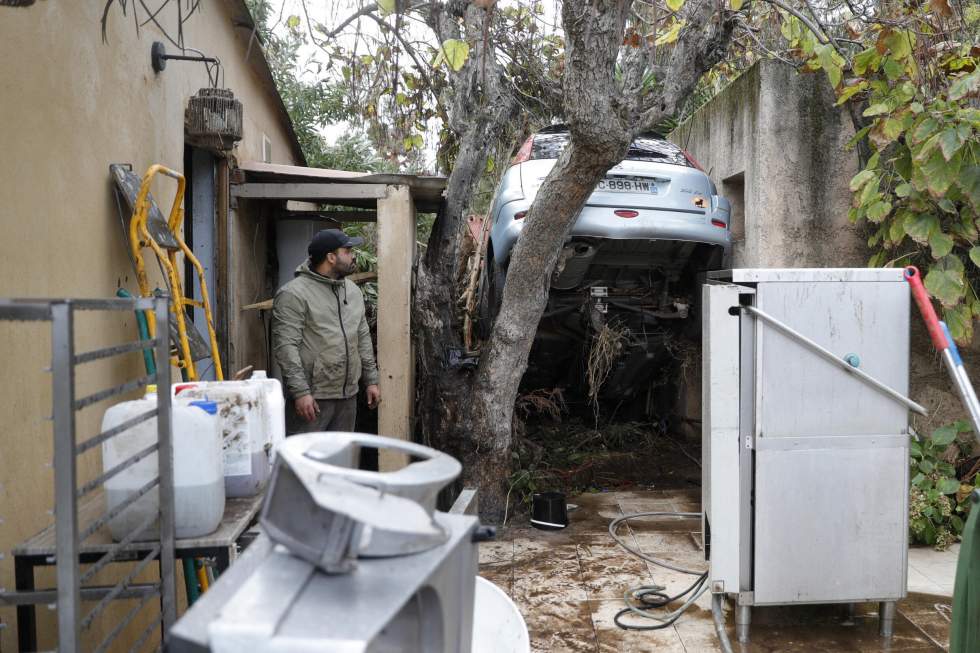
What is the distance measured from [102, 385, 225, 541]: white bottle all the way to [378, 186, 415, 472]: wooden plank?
344cm

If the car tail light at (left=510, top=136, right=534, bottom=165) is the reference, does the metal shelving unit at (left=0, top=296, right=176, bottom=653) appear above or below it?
below

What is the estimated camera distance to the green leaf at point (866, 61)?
5426 mm

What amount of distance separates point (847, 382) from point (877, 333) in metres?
0.29

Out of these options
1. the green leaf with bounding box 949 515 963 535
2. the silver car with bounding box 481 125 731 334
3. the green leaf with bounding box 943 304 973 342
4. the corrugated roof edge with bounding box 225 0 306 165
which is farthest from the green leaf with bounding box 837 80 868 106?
the corrugated roof edge with bounding box 225 0 306 165

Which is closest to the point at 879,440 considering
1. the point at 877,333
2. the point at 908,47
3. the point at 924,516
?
the point at 877,333

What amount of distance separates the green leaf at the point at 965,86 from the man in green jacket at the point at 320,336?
4144 mm

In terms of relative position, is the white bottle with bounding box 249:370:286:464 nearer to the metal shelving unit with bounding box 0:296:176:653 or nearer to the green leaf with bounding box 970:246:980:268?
the metal shelving unit with bounding box 0:296:176:653

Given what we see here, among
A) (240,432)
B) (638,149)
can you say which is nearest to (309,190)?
(638,149)

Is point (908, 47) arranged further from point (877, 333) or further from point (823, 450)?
point (823, 450)

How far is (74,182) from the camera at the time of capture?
309 cm

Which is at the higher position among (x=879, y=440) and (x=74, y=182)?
(x=74, y=182)

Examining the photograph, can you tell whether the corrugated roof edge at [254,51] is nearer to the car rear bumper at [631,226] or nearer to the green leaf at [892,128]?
the car rear bumper at [631,226]

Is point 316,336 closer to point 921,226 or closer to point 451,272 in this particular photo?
point 451,272

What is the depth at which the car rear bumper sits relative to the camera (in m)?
5.74
